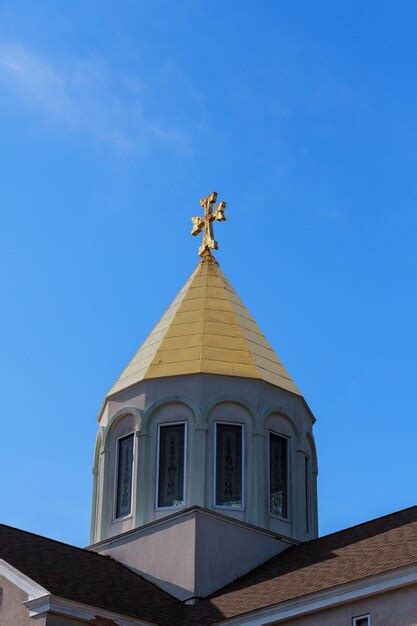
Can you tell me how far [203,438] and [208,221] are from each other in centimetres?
764

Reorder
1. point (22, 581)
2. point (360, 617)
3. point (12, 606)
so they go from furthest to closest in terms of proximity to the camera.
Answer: point (12, 606) → point (22, 581) → point (360, 617)

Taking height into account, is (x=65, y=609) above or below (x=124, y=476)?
below

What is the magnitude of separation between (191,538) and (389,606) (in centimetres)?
690

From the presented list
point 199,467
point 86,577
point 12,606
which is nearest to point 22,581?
point 12,606

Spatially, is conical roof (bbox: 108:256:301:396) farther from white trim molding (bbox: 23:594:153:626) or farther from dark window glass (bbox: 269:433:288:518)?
white trim molding (bbox: 23:594:153:626)

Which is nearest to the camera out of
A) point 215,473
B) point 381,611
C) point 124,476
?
point 381,611

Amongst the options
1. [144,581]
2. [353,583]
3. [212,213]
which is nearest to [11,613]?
[144,581]

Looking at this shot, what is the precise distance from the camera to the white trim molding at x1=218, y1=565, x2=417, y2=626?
2202 centimetres

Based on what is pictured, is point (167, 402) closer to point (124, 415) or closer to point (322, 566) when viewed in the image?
point (124, 415)

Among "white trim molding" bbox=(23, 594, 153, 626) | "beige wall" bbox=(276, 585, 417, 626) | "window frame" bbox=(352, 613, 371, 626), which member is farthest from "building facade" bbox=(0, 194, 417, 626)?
"window frame" bbox=(352, 613, 371, 626)

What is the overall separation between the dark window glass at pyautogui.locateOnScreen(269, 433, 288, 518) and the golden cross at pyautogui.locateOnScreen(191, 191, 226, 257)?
638 centimetres

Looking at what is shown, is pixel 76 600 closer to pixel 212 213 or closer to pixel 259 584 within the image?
pixel 259 584

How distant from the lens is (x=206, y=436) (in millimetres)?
29750

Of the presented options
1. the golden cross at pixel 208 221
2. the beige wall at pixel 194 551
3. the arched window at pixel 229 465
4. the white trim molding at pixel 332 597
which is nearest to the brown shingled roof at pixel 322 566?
the white trim molding at pixel 332 597
